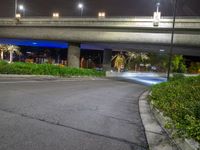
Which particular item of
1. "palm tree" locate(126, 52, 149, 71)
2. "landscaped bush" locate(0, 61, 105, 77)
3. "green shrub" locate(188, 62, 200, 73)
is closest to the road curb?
"landscaped bush" locate(0, 61, 105, 77)

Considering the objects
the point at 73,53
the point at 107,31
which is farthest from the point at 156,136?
the point at 73,53

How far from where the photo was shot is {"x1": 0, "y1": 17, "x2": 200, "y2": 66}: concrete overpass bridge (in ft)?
124

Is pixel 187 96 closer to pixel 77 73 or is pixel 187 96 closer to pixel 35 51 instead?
pixel 77 73

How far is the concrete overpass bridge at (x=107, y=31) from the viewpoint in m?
37.7

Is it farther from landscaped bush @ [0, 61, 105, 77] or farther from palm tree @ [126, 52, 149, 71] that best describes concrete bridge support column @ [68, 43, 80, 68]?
palm tree @ [126, 52, 149, 71]

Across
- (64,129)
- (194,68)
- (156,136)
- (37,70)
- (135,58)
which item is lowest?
(194,68)

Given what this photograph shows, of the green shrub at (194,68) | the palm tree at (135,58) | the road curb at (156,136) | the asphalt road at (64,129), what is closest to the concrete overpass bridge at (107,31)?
the road curb at (156,136)

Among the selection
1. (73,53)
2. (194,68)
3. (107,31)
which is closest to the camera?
(107,31)

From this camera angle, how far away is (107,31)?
43719 millimetres

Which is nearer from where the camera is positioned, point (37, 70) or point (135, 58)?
point (37, 70)

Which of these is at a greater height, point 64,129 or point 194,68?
point 64,129

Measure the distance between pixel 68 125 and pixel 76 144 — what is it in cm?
192

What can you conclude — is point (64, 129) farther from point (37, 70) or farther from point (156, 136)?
point (37, 70)

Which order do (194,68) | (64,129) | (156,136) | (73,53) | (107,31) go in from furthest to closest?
(194,68) → (73,53) → (107,31) → (156,136) → (64,129)
